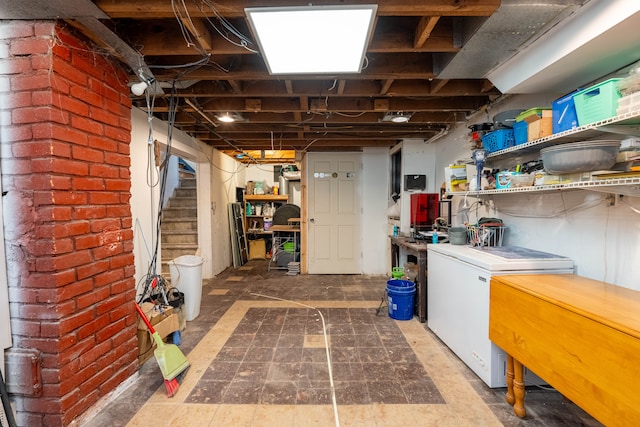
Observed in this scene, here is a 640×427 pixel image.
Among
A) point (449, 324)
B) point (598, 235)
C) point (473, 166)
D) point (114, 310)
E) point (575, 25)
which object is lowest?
point (449, 324)

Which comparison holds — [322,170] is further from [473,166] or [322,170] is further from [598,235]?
[598,235]

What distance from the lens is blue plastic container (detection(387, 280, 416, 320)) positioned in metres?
2.87

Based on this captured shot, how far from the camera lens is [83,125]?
5.06 feet

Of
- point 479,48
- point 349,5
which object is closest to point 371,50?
point 349,5

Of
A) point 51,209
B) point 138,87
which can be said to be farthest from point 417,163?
point 51,209

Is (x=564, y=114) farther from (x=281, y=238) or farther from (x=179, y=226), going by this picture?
(x=179, y=226)

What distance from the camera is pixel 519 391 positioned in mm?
1578

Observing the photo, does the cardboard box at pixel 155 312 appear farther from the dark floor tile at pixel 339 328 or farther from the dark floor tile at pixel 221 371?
the dark floor tile at pixel 339 328

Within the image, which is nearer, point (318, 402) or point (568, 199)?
point (318, 402)

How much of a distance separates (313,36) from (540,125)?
4.96 feet

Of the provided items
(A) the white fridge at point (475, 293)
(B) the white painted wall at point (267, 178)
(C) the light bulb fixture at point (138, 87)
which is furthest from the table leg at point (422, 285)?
(B) the white painted wall at point (267, 178)

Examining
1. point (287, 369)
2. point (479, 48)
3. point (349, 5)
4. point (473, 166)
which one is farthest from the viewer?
point (473, 166)

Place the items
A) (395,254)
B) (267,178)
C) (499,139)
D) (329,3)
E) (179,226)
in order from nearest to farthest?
(329,3)
(499,139)
(395,254)
(179,226)
(267,178)

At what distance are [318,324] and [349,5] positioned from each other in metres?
2.60
